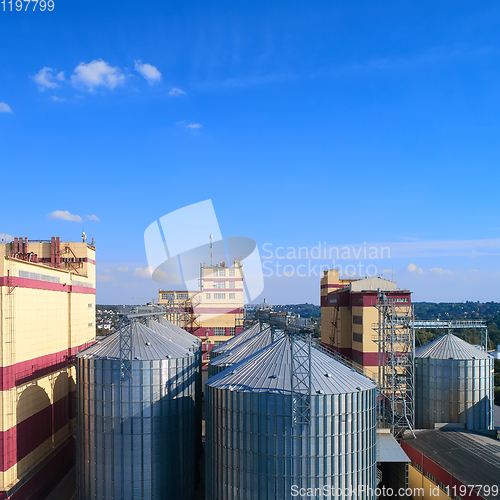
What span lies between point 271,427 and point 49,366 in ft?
82.1

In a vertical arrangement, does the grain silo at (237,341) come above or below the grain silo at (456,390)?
above

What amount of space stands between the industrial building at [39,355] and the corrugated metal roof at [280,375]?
16120mm

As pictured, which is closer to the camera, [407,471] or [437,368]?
[407,471]

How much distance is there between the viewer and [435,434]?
38.8 m

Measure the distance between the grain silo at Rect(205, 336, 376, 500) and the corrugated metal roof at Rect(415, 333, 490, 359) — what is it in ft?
66.6

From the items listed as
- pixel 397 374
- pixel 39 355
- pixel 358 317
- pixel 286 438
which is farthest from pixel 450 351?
pixel 39 355

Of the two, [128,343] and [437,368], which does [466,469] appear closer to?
[437,368]

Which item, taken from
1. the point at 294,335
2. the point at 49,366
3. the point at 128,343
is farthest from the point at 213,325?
the point at 294,335

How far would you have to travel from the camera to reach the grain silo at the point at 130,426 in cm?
2919

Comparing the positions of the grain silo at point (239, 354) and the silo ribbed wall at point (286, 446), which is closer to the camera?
the silo ribbed wall at point (286, 446)

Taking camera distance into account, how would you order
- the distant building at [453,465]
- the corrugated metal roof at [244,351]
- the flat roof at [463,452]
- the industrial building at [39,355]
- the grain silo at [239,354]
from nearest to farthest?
the distant building at [453,465]
the flat roof at [463,452]
the industrial building at [39,355]
the grain silo at [239,354]
the corrugated metal roof at [244,351]

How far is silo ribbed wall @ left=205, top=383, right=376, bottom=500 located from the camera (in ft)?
76.8

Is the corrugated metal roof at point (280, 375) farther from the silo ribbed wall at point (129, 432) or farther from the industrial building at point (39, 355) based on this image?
→ the industrial building at point (39, 355)

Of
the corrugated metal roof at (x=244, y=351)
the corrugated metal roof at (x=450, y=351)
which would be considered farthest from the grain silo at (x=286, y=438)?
the corrugated metal roof at (x=450, y=351)
